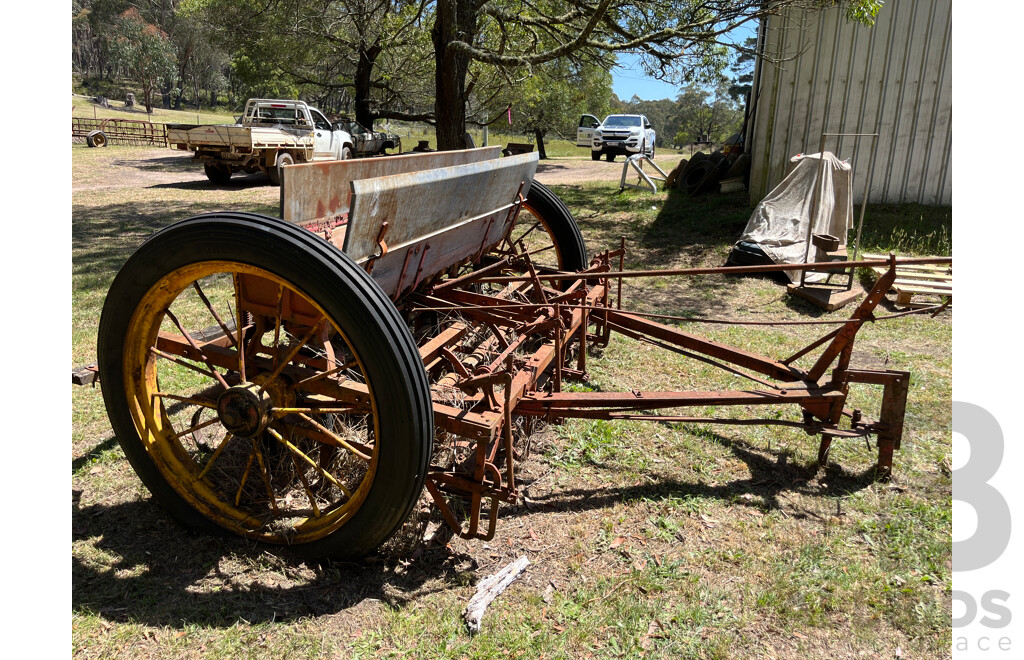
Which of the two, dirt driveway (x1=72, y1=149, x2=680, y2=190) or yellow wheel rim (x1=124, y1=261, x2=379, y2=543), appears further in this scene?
dirt driveway (x1=72, y1=149, x2=680, y2=190)

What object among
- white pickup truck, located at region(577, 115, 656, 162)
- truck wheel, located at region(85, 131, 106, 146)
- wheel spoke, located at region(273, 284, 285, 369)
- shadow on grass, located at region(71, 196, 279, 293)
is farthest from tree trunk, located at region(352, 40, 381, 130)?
wheel spoke, located at region(273, 284, 285, 369)

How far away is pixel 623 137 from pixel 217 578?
2395cm

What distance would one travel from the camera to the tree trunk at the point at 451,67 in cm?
895

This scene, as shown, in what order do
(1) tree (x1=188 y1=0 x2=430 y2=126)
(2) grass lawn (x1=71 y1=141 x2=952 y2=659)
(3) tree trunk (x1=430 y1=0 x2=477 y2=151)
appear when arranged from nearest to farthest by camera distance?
(2) grass lawn (x1=71 y1=141 x2=952 y2=659) → (3) tree trunk (x1=430 y1=0 x2=477 y2=151) → (1) tree (x1=188 y1=0 x2=430 y2=126)

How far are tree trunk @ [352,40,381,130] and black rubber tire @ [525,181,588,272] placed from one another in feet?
43.0

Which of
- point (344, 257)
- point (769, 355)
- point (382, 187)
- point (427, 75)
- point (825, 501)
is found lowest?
point (825, 501)

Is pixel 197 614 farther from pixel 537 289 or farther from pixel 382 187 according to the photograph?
pixel 537 289

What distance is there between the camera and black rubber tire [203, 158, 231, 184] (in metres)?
15.9

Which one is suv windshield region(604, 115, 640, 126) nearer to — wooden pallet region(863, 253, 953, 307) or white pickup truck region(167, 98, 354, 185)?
white pickup truck region(167, 98, 354, 185)

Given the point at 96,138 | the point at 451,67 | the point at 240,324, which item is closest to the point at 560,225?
the point at 240,324

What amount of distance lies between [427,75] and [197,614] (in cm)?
1744

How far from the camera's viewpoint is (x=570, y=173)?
779 inches

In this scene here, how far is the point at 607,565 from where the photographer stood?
306 cm
